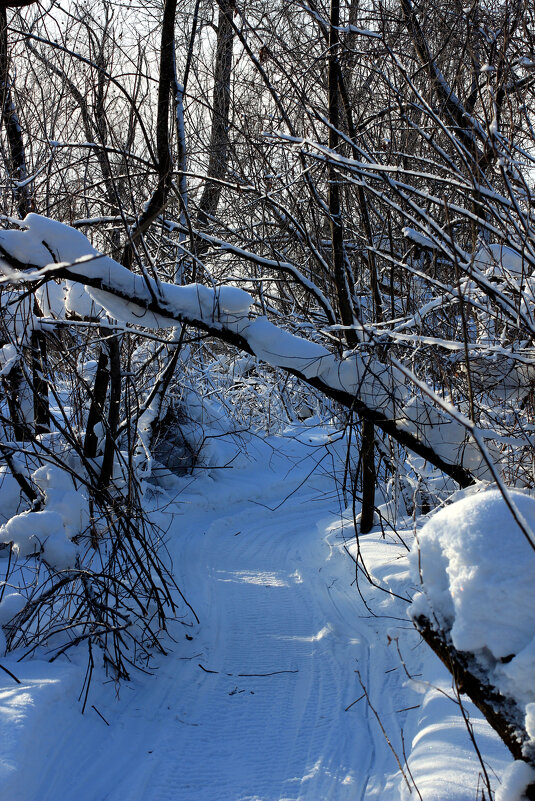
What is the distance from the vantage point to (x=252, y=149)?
22.6ft

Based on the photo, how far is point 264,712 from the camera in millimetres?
4051

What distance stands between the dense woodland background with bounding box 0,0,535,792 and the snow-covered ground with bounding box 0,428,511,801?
39 cm

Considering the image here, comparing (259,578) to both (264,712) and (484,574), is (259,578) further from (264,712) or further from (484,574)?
(484,574)

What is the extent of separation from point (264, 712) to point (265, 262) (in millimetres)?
3571

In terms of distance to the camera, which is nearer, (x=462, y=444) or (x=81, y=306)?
(x=462, y=444)

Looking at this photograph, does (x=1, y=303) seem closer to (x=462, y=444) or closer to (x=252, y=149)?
(x=462, y=444)

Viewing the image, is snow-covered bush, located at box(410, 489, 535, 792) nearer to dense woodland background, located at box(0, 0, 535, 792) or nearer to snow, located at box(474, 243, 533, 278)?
dense woodland background, located at box(0, 0, 535, 792)

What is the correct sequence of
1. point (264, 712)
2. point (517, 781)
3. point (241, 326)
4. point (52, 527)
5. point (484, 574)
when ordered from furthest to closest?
point (52, 527)
point (264, 712)
point (241, 326)
point (484, 574)
point (517, 781)

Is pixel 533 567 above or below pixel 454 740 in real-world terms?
above

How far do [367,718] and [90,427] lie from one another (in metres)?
3.69

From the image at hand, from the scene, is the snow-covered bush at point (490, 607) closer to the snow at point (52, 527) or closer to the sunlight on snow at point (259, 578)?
the snow at point (52, 527)

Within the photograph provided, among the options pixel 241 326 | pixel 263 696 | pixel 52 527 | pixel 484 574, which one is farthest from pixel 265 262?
pixel 484 574

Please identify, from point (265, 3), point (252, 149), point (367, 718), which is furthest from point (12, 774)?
point (265, 3)

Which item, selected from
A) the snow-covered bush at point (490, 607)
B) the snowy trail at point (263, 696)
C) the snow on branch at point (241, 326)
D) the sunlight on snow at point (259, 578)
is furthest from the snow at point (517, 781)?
the sunlight on snow at point (259, 578)
